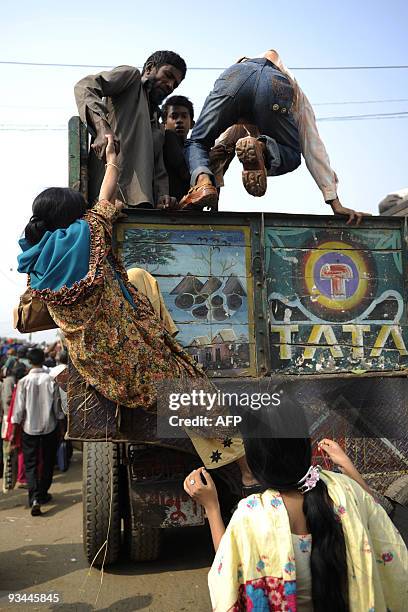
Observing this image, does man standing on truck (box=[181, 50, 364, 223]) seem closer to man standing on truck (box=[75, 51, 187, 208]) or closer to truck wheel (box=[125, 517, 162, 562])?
man standing on truck (box=[75, 51, 187, 208])

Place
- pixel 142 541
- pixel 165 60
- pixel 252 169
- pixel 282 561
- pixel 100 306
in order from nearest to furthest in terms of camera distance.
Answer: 1. pixel 282 561
2. pixel 100 306
3. pixel 252 169
4. pixel 142 541
5. pixel 165 60

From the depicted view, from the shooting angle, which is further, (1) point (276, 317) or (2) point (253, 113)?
(2) point (253, 113)

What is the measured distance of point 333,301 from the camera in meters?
3.59

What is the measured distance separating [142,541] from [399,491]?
5.76 ft

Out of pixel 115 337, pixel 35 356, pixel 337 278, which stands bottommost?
pixel 115 337

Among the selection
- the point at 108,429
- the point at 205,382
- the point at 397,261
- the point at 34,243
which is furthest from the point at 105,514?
the point at 397,261

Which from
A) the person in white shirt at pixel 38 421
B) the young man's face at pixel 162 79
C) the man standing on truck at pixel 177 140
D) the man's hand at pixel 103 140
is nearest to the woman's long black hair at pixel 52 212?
the man's hand at pixel 103 140

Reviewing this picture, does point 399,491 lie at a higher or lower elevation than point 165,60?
lower

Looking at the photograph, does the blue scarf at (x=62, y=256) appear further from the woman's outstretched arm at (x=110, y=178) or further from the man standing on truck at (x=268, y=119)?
the man standing on truck at (x=268, y=119)

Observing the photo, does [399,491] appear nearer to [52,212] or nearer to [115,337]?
[115,337]

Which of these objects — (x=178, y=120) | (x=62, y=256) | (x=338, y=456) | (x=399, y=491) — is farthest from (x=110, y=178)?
(x=178, y=120)

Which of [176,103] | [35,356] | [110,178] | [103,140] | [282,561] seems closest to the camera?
[282,561]

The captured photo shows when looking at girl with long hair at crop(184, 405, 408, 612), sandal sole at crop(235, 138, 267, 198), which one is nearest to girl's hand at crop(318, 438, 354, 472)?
girl with long hair at crop(184, 405, 408, 612)

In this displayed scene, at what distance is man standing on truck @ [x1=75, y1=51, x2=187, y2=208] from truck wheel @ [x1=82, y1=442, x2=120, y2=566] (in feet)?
5.25
